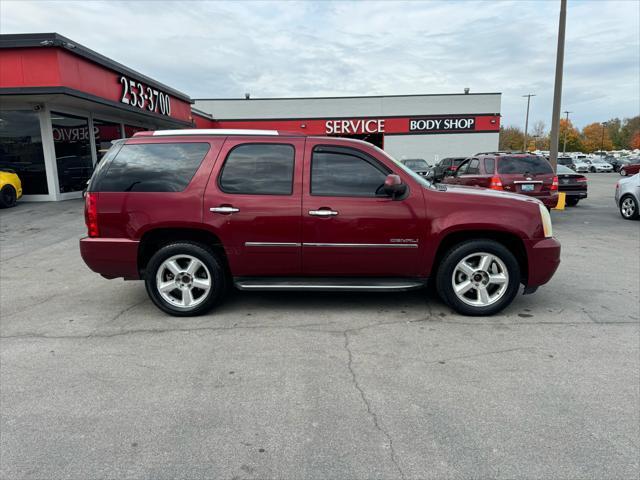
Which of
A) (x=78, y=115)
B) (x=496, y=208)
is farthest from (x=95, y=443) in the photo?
(x=78, y=115)

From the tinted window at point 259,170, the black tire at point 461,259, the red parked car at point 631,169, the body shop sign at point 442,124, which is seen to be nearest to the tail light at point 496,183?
the black tire at point 461,259

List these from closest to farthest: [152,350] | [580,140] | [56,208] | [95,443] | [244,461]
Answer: [244,461] → [95,443] → [152,350] → [56,208] → [580,140]

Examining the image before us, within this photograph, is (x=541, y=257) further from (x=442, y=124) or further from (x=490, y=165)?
(x=442, y=124)

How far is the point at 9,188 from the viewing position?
13.0 metres

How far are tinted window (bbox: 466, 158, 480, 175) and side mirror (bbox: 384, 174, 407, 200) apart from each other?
7594 mm

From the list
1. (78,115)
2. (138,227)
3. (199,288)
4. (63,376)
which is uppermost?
(78,115)

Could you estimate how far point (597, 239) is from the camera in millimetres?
9367

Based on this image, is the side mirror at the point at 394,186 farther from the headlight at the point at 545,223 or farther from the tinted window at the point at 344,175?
the headlight at the point at 545,223

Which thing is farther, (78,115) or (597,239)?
(78,115)

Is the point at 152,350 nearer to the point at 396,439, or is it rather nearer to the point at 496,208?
the point at 396,439

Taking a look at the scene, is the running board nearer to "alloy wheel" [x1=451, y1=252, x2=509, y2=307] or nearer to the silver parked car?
"alloy wheel" [x1=451, y1=252, x2=509, y2=307]

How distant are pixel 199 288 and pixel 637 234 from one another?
984 centimetres

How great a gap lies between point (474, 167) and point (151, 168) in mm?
9304

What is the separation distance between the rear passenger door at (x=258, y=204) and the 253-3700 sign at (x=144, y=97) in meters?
13.0
